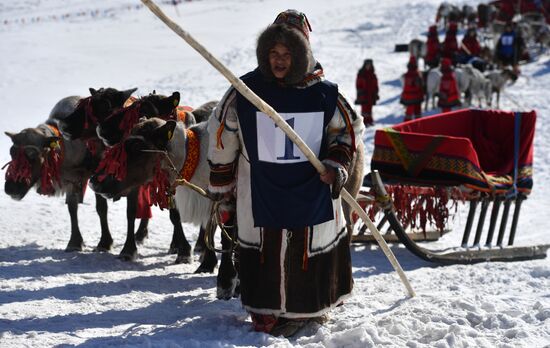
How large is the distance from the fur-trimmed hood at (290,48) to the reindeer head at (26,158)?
3.07 meters

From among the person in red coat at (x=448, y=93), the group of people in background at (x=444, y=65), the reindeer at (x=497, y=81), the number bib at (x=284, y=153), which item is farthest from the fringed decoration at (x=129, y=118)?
the reindeer at (x=497, y=81)

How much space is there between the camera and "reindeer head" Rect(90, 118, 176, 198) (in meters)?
5.68

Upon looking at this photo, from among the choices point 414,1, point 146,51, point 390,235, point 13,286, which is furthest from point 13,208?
point 414,1

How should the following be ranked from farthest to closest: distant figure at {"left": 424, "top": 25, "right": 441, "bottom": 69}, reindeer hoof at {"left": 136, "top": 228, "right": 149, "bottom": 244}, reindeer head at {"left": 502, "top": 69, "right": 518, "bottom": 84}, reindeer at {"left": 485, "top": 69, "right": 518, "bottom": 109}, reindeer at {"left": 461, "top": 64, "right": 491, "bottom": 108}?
distant figure at {"left": 424, "top": 25, "right": 441, "bottom": 69}, reindeer head at {"left": 502, "top": 69, "right": 518, "bottom": 84}, reindeer at {"left": 485, "top": 69, "right": 518, "bottom": 109}, reindeer at {"left": 461, "top": 64, "right": 491, "bottom": 108}, reindeer hoof at {"left": 136, "top": 228, "right": 149, "bottom": 244}

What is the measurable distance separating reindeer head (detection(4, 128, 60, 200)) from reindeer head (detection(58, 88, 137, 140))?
0.78 ft

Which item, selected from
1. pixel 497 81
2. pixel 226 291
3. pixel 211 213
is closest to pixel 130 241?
pixel 226 291

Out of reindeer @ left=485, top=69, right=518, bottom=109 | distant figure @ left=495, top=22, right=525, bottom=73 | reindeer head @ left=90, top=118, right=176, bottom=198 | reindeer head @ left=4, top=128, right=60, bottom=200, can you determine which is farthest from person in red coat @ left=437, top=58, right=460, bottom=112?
reindeer head @ left=90, top=118, right=176, bottom=198

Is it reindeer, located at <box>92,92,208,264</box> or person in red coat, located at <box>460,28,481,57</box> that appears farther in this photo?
person in red coat, located at <box>460,28,481,57</box>

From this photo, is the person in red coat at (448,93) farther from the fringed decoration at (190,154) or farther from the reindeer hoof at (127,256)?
the fringed decoration at (190,154)

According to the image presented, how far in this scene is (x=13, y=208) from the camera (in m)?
8.12

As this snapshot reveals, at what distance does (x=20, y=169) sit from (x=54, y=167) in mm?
271

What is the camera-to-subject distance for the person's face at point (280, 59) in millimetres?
4219

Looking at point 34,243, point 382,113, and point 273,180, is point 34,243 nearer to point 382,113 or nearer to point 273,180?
point 273,180

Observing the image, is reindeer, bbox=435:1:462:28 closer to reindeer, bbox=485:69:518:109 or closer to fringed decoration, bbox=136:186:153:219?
reindeer, bbox=485:69:518:109
